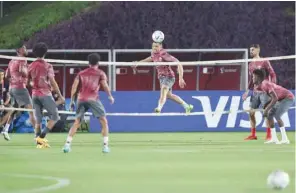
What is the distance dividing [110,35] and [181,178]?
933 inches

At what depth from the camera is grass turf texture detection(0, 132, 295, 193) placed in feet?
31.6

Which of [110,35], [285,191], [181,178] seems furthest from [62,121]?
[285,191]

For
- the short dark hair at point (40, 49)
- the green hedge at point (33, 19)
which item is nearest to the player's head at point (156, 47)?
the short dark hair at point (40, 49)

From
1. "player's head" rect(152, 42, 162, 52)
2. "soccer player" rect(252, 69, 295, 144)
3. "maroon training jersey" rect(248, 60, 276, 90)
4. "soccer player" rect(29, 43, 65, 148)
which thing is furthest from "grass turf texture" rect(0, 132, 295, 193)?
"player's head" rect(152, 42, 162, 52)

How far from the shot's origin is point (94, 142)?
63.6ft

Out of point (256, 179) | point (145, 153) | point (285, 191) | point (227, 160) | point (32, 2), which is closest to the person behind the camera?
point (285, 191)

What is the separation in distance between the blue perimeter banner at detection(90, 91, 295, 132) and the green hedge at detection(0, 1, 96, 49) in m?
9.39

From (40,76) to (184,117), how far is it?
932 cm

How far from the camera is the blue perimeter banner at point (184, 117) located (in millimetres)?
25250

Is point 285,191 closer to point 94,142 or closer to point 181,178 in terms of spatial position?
point 181,178

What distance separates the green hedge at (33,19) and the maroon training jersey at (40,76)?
54.5ft

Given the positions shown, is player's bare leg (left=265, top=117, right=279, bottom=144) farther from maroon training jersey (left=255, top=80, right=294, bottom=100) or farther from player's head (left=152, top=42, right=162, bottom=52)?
player's head (left=152, top=42, right=162, bottom=52)

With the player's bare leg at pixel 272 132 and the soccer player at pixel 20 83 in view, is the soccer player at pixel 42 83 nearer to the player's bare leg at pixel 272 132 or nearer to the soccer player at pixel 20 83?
the soccer player at pixel 20 83

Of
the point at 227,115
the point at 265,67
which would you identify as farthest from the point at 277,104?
the point at 227,115
